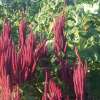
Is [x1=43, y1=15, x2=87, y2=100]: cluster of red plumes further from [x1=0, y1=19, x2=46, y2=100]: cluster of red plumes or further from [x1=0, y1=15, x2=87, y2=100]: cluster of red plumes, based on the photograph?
[x1=0, y1=19, x2=46, y2=100]: cluster of red plumes

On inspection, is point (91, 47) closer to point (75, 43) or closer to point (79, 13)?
point (75, 43)

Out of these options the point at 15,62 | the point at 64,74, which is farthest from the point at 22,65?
the point at 64,74

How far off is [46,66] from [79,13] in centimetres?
89

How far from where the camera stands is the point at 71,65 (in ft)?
11.7

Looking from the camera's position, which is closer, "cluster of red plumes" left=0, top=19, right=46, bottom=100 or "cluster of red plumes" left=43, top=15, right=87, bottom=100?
"cluster of red plumes" left=43, top=15, right=87, bottom=100

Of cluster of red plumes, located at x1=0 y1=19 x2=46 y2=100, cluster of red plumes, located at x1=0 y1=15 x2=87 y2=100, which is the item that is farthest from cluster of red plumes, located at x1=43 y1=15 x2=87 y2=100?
cluster of red plumes, located at x1=0 y1=19 x2=46 y2=100

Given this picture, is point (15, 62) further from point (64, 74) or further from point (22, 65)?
point (64, 74)

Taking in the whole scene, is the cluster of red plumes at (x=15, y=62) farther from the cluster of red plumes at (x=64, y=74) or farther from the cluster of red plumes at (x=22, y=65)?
the cluster of red plumes at (x=64, y=74)

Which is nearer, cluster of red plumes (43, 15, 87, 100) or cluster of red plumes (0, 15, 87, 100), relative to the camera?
cluster of red plumes (43, 15, 87, 100)

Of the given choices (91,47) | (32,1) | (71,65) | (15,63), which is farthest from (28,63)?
(32,1)

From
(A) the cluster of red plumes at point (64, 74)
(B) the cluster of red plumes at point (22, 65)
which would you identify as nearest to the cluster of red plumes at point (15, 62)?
(B) the cluster of red plumes at point (22, 65)

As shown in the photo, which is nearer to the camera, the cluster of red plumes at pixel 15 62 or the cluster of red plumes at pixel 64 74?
the cluster of red plumes at pixel 64 74

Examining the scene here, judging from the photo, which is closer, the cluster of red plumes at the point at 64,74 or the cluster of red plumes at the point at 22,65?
the cluster of red plumes at the point at 64,74

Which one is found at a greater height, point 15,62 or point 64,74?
point 15,62
